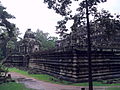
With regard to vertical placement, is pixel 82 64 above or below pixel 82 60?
below

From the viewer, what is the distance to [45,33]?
10506 centimetres

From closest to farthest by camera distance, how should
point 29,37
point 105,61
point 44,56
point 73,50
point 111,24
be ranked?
1. point 111,24
2. point 73,50
3. point 105,61
4. point 44,56
5. point 29,37

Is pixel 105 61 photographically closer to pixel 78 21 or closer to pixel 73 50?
pixel 73 50

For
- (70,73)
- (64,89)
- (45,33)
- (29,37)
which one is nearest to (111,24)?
(64,89)

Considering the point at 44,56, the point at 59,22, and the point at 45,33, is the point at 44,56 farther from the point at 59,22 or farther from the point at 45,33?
the point at 45,33

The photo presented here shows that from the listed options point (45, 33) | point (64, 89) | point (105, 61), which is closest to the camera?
point (64, 89)

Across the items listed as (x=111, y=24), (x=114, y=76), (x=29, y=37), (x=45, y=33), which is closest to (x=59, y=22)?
(x=111, y=24)

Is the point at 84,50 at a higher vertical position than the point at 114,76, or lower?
higher

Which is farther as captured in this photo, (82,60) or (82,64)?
(82,60)

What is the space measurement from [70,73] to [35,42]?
3177 centimetres

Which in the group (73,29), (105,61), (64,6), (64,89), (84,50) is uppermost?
(64,6)

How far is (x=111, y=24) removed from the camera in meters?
12.3

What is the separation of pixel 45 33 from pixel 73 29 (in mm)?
92754

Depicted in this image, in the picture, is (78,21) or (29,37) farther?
(29,37)
